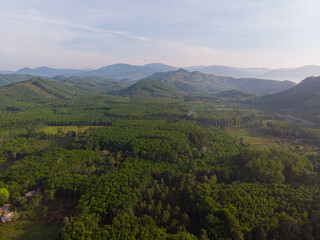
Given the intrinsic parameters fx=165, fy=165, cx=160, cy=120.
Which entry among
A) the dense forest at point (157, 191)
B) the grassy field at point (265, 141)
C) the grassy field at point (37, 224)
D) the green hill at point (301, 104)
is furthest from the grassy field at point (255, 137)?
the grassy field at point (37, 224)

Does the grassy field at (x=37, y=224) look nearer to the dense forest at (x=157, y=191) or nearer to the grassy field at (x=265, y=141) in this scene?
A: the dense forest at (x=157, y=191)

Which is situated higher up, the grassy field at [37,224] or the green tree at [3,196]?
the green tree at [3,196]

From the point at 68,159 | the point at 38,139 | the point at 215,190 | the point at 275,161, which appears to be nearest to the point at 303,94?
the point at 275,161

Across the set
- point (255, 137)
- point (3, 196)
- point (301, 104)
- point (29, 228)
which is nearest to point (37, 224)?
point (29, 228)

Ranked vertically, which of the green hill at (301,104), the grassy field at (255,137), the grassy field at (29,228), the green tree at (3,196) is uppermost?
the green hill at (301,104)

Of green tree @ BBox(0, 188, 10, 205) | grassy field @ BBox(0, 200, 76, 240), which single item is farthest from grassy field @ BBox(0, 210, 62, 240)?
green tree @ BBox(0, 188, 10, 205)

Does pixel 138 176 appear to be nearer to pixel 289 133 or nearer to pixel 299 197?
pixel 299 197

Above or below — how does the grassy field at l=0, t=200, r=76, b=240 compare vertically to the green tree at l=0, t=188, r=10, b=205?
below

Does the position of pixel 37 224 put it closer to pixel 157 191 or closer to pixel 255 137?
pixel 157 191

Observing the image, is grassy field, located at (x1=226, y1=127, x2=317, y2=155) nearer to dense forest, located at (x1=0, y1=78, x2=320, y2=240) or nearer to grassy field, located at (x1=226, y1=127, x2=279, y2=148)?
grassy field, located at (x1=226, y1=127, x2=279, y2=148)

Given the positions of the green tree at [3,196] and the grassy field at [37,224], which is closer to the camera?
the grassy field at [37,224]

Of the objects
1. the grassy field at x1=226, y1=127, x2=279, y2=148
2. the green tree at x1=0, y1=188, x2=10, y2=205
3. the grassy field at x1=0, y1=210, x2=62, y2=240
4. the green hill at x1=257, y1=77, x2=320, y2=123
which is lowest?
the grassy field at x1=0, y1=210, x2=62, y2=240
